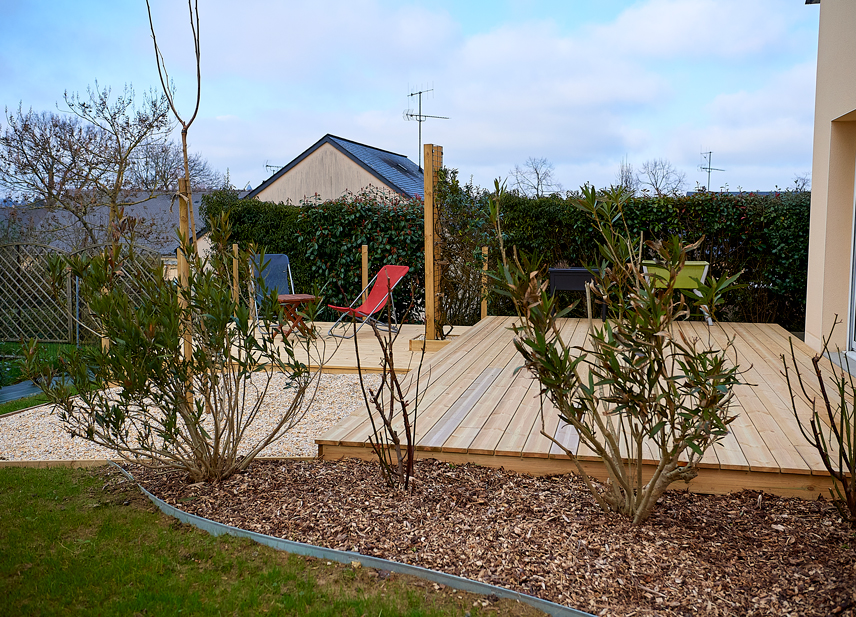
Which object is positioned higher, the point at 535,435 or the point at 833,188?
the point at 833,188

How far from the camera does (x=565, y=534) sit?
2.18 metres

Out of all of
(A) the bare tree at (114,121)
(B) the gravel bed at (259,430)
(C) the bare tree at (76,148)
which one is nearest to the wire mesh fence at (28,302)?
(C) the bare tree at (76,148)

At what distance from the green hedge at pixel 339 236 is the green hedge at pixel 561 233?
0.6 inches

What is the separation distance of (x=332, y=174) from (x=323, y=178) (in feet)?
0.96

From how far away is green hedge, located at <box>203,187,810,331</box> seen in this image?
7.51 m

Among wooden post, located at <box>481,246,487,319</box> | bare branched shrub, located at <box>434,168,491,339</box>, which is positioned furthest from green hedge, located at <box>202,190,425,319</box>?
bare branched shrub, located at <box>434,168,491,339</box>

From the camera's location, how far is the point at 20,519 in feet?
8.73

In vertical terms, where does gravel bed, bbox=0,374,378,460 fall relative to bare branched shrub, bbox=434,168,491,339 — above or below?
below

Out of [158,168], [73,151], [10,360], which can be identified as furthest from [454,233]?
[158,168]

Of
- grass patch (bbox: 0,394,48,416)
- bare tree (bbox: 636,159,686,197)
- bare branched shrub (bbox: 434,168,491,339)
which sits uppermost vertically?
bare tree (bbox: 636,159,686,197)

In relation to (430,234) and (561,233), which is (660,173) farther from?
(430,234)

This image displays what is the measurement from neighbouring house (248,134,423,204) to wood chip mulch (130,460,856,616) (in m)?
12.8

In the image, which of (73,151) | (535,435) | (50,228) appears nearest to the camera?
(535,435)

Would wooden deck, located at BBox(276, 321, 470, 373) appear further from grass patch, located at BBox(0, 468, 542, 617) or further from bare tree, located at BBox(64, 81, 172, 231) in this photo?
bare tree, located at BBox(64, 81, 172, 231)
